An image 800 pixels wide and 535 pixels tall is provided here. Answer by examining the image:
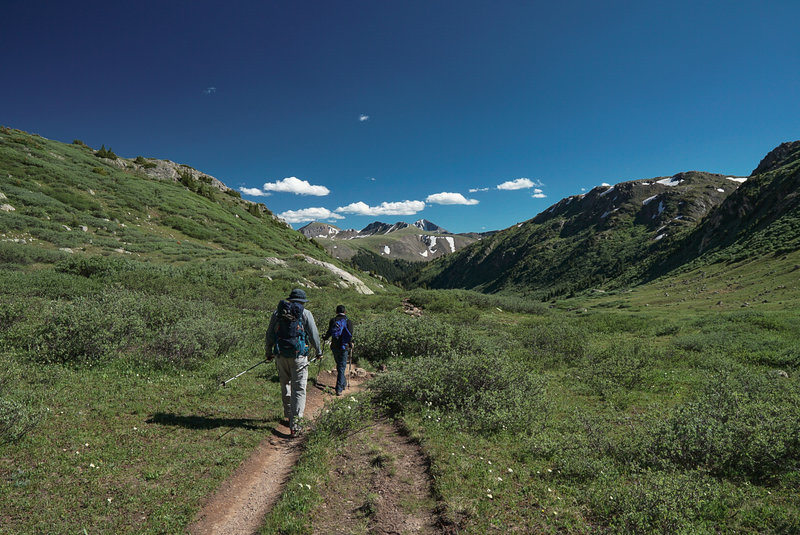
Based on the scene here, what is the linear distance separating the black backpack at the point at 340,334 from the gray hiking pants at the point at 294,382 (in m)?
3.05

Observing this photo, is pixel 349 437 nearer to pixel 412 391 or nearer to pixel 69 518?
pixel 412 391

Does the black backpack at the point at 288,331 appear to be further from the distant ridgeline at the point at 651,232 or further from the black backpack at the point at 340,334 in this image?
the distant ridgeline at the point at 651,232

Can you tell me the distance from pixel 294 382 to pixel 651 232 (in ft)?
470

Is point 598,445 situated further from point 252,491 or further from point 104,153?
point 104,153

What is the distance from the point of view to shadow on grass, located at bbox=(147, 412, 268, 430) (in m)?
7.67

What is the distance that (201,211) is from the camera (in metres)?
55.2

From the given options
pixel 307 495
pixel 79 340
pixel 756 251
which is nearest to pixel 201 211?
pixel 79 340

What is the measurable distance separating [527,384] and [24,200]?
46922mm

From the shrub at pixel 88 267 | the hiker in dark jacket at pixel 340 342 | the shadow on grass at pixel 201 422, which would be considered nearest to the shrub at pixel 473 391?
the hiker in dark jacket at pixel 340 342

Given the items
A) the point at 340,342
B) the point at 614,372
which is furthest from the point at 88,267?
the point at 614,372

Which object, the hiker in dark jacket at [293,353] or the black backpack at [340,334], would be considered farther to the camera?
the black backpack at [340,334]

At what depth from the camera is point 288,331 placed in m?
8.16

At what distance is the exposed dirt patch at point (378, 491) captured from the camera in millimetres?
5199

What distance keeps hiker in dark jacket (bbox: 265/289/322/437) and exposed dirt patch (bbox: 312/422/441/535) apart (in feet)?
5.66
